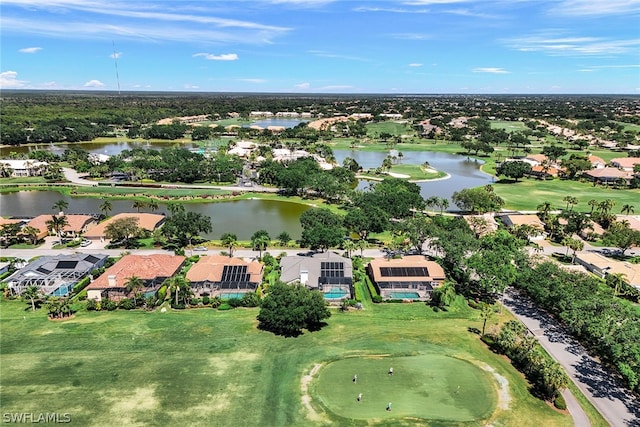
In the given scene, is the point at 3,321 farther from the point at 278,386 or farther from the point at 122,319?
the point at 278,386

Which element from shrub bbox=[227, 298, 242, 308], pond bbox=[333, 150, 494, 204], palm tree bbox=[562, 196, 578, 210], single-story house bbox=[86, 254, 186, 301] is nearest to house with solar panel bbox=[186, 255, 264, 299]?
shrub bbox=[227, 298, 242, 308]

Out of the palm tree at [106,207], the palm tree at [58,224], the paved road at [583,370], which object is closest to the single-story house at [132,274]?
the palm tree at [58,224]

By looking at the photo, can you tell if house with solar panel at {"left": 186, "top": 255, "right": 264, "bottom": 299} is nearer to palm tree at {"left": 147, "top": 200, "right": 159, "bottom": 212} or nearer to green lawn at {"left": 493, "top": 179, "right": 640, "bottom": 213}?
palm tree at {"left": 147, "top": 200, "right": 159, "bottom": 212}

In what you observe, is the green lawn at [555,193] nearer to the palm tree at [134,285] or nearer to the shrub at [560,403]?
the shrub at [560,403]

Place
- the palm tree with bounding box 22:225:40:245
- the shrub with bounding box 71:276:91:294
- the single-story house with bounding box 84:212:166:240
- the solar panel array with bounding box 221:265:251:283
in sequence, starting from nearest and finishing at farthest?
the shrub with bounding box 71:276:91:294
the solar panel array with bounding box 221:265:251:283
the palm tree with bounding box 22:225:40:245
the single-story house with bounding box 84:212:166:240


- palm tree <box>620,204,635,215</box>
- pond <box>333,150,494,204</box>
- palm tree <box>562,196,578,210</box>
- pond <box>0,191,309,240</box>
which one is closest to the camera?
pond <box>0,191,309,240</box>
